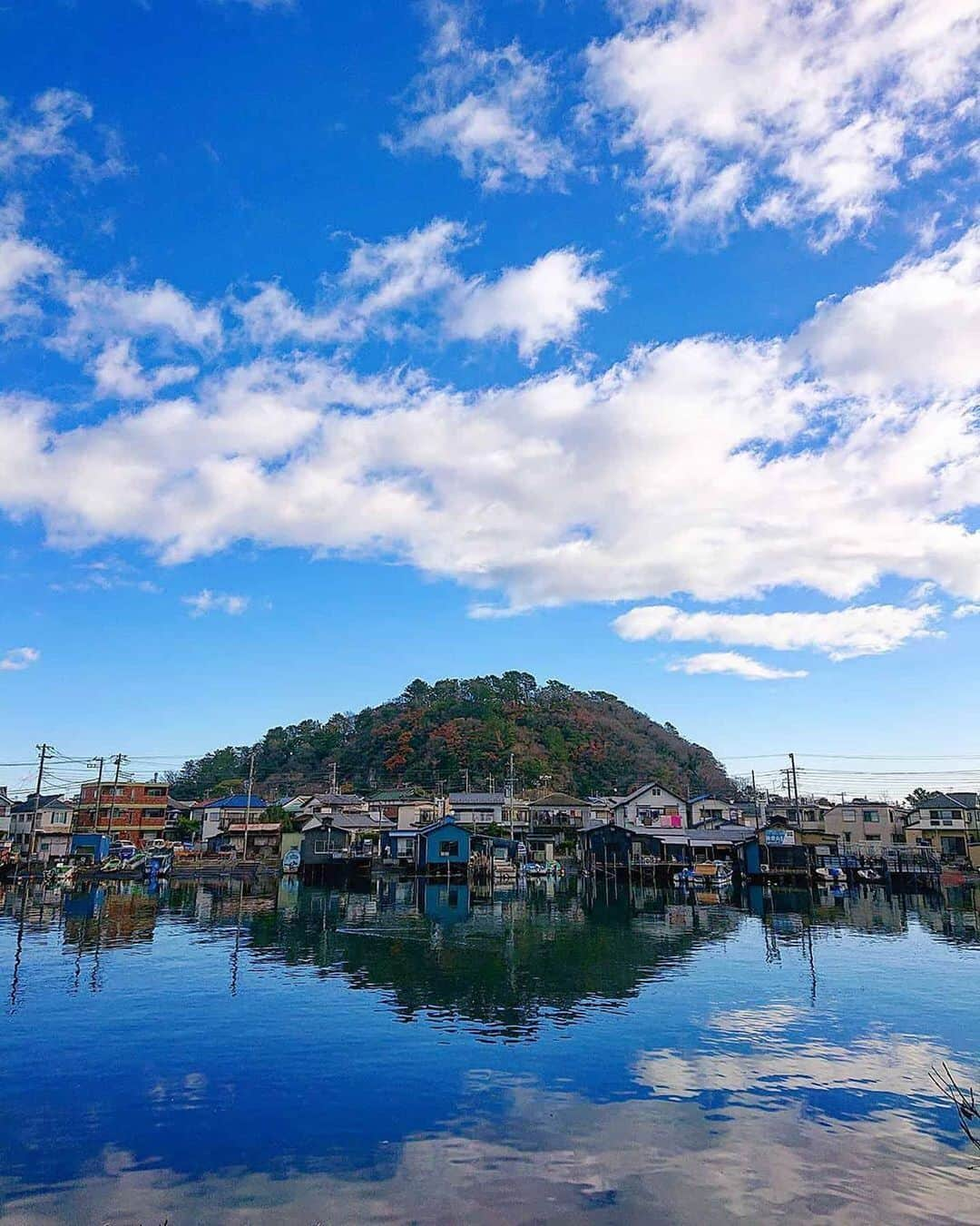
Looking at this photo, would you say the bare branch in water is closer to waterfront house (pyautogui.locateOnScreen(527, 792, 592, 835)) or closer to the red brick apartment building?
waterfront house (pyautogui.locateOnScreen(527, 792, 592, 835))

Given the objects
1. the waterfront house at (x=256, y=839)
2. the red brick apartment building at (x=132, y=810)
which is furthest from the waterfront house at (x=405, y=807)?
the red brick apartment building at (x=132, y=810)

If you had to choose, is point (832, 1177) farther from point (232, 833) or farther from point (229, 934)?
point (232, 833)

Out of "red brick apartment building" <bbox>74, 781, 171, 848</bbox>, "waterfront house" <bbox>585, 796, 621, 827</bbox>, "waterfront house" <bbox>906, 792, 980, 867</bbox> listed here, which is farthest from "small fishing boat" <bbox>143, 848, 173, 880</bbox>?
"waterfront house" <bbox>906, 792, 980, 867</bbox>

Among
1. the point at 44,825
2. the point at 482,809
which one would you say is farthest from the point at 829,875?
the point at 44,825

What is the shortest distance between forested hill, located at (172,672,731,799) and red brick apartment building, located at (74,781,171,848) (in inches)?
1078

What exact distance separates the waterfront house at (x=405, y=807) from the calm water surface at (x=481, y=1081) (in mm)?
50345

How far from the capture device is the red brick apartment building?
3359 inches

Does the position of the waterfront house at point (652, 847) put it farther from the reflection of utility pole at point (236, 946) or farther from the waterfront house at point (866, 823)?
the reflection of utility pole at point (236, 946)

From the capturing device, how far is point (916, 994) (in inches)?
909

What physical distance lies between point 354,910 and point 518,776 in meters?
58.4

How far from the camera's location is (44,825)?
76812 mm

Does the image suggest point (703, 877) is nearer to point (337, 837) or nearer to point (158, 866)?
point (337, 837)

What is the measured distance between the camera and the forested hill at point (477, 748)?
10569 centimetres

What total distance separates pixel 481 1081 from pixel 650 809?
68.1 meters
